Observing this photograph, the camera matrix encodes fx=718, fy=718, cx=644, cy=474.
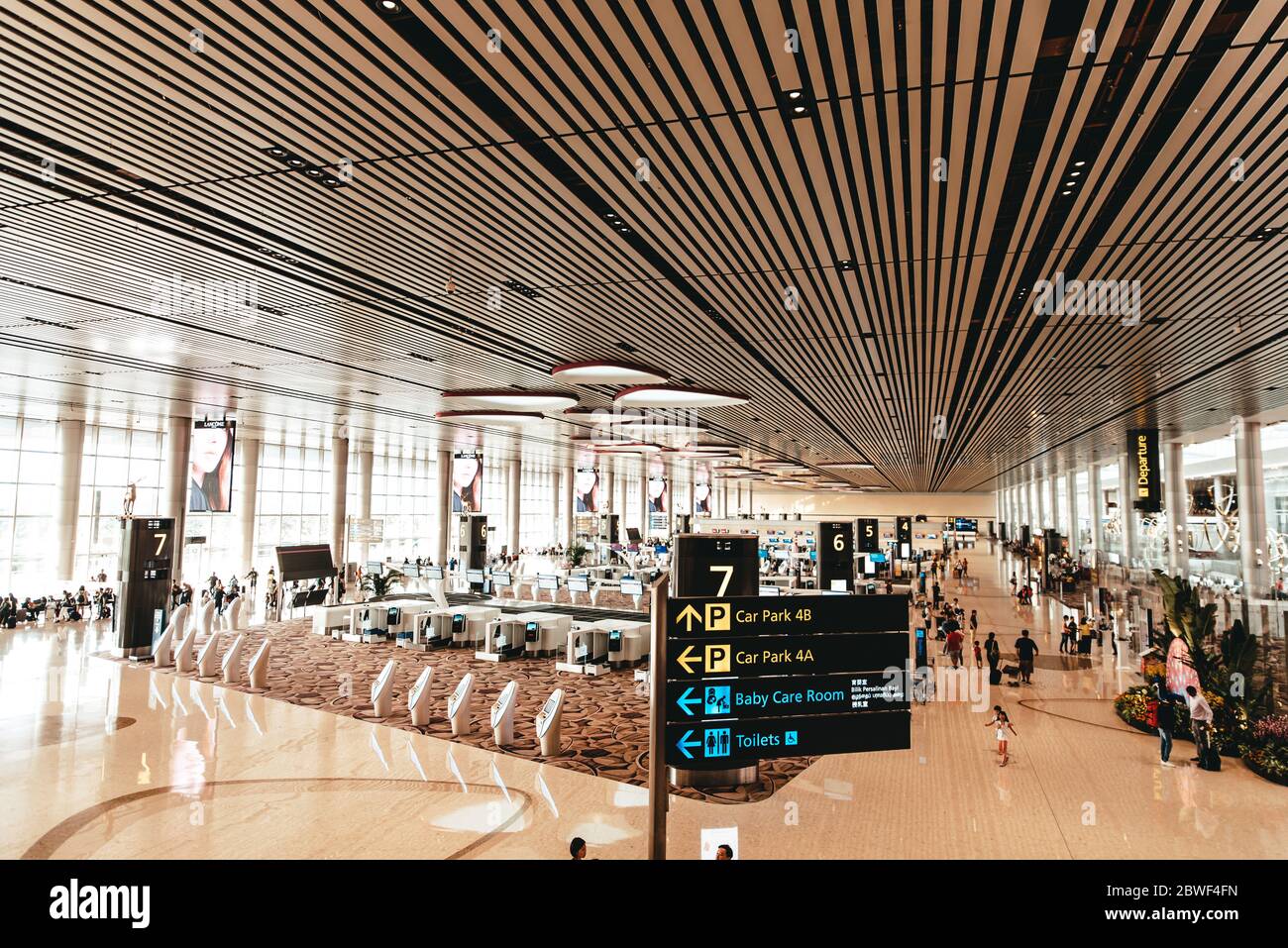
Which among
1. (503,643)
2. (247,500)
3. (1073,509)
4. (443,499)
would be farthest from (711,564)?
(1073,509)

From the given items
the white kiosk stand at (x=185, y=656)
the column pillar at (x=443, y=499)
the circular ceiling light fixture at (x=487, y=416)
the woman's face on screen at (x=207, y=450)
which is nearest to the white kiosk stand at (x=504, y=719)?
the white kiosk stand at (x=185, y=656)

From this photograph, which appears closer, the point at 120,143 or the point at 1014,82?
the point at 1014,82

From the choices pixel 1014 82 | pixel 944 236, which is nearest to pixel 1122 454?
pixel 944 236

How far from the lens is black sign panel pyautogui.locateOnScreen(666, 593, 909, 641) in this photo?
15.4 ft

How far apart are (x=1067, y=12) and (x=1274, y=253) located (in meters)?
5.18

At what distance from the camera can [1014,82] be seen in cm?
421

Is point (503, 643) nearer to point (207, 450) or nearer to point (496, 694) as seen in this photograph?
point (496, 694)

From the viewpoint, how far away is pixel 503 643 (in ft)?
57.4

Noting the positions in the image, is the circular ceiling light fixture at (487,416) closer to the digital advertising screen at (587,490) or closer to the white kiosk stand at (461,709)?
the white kiosk stand at (461,709)

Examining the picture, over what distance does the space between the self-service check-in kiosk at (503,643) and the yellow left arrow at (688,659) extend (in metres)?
13.5

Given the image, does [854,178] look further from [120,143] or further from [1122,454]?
[1122,454]

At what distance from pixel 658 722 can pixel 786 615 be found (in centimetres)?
109

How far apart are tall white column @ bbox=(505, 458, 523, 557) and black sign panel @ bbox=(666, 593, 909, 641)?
40.6m

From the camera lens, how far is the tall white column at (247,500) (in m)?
30.3
